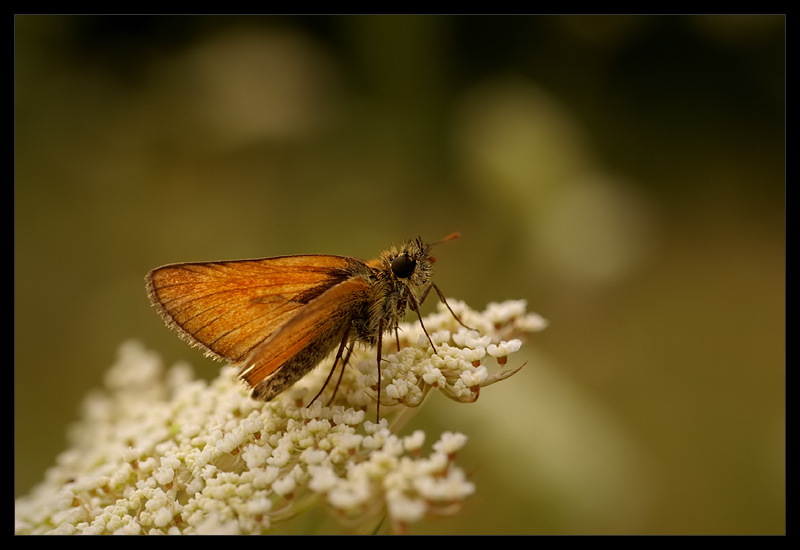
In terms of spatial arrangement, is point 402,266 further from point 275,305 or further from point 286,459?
point 286,459

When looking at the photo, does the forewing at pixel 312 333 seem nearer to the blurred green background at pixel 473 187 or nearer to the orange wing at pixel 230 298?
the orange wing at pixel 230 298

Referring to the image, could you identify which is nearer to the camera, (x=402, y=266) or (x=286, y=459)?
(x=286, y=459)

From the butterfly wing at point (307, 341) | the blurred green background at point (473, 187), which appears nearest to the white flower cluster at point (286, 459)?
the butterfly wing at point (307, 341)

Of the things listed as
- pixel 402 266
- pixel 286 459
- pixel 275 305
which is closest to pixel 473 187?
pixel 402 266

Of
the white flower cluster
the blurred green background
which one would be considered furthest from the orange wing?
the blurred green background

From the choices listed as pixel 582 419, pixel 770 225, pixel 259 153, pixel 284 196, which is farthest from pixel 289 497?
pixel 770 225
